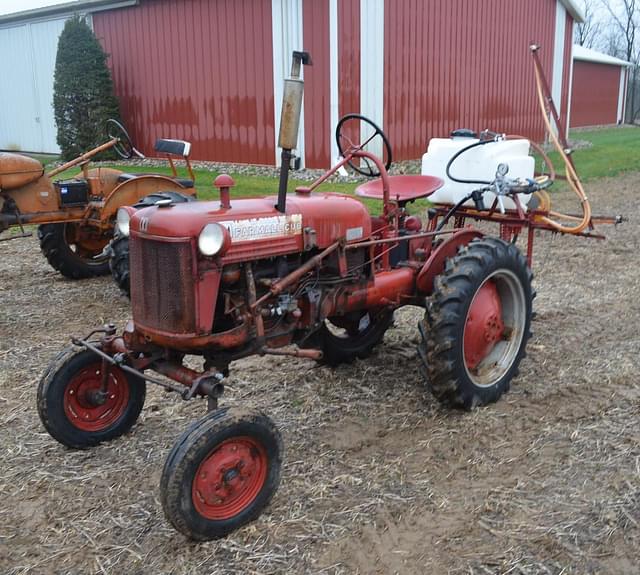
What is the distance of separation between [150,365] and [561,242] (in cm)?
588

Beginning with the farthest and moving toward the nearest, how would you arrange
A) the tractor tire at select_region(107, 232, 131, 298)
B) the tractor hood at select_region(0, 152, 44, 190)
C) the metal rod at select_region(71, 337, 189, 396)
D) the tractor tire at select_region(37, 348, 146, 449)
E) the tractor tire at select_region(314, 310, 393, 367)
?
the tractor hood at select_region(0, 152, 44, 190) < the tractor tire at select_region(107, 232, 131, 298) < the tractor tire at select_region(314, 310, 393, 367) < the tractor tire at select_region(37, 348, 146, 449) < the metal rod at select_region(71, 337, 189, 396)

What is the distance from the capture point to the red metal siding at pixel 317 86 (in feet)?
39.6

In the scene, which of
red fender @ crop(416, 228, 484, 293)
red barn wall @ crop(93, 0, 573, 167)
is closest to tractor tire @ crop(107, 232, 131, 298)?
red fender @ crop(416, 228, 484, 293)

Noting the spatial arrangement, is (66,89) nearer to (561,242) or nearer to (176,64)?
(176,64)

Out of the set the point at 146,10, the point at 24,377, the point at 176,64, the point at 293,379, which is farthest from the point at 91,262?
the point at 146,10

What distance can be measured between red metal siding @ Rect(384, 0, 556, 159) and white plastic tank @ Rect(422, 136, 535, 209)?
8029 millimetres

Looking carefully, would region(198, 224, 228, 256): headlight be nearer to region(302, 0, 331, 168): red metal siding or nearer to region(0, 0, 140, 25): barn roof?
region(302, 0, 331, 168): red metal siding

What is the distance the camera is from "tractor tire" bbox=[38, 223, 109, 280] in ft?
21.7

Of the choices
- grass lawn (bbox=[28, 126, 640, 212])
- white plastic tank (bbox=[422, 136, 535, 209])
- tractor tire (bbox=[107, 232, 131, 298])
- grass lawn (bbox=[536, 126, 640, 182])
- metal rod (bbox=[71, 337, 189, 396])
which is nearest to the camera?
metal rod (bbox=[71, 337, 189, 396])

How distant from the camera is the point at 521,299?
4000 mm

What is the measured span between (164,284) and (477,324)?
1755mm

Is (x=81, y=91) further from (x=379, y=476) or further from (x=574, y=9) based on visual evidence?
(x=379, y=476)

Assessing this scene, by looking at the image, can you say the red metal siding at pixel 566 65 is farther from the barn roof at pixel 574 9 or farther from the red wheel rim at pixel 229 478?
the red wheel rim at pixel 229 478

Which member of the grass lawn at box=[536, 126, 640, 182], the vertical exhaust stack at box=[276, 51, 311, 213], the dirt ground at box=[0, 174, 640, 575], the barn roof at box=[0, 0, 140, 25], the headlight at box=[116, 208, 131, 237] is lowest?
the dirt ground at box=[0, 174, 640, 575]
